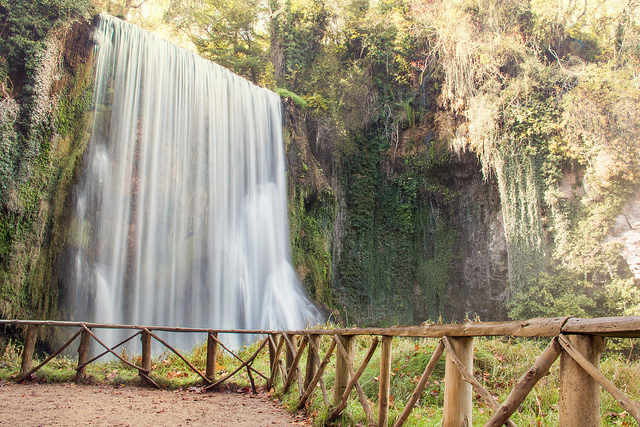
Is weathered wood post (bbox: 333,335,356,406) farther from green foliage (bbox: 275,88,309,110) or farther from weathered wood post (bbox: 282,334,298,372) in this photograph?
green foliage (bbox: 275,88,309,110)

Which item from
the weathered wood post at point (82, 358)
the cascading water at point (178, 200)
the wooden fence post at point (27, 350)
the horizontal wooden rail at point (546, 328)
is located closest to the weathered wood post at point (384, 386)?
the horizontal wooden rail at point (546, 328)

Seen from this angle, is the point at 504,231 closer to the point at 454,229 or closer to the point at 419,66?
the point at 454,229

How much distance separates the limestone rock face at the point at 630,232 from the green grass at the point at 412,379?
8995 millimetres

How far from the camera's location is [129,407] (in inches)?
203

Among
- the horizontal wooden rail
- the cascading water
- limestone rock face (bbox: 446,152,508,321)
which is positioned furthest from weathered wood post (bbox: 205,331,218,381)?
limestone rock face (bbox: 446,152,508,321)

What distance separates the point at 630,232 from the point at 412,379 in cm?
1282

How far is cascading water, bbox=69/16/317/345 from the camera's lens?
11203 mm

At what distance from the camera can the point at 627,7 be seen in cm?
1573

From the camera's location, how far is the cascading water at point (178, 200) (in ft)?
36.8

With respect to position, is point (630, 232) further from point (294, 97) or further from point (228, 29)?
point (228, 29)

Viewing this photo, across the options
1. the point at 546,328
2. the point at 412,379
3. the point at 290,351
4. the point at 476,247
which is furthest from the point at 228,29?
the point at 546,328

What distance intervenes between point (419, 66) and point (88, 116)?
14.1 metres

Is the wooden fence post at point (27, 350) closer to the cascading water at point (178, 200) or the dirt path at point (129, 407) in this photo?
the dirt path at point (129, 407)

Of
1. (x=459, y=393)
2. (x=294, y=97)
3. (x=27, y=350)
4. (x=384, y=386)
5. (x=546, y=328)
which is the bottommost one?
(x=27, y=350)
